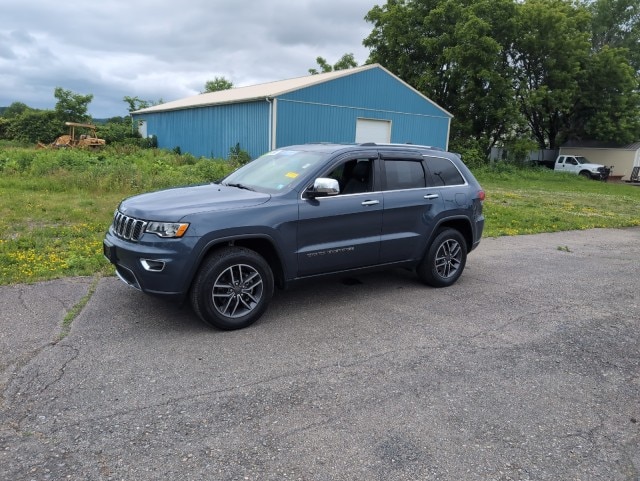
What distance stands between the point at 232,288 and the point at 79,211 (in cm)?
637

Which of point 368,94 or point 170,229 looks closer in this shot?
point 170,229

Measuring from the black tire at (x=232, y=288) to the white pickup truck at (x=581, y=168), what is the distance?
121ft

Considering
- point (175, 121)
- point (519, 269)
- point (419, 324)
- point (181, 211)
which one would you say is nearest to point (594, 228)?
point (519, 269)

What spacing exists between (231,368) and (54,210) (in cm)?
745

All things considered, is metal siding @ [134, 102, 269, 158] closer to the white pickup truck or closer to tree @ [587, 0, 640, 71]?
the white pickup truck

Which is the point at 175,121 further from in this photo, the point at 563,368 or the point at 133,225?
the point at 563,368

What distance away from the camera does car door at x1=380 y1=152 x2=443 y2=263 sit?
5461 millimetres

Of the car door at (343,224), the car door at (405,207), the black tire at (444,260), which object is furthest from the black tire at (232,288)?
the black tire at (444,260)

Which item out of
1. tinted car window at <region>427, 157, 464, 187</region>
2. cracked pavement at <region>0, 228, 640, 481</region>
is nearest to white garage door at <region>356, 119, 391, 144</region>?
tinted car window at <region>427, 157, 464, 187</region>

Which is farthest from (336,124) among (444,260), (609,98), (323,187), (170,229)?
(609,98)

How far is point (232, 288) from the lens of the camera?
446cm

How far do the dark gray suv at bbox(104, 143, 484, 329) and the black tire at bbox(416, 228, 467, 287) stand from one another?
0.01 meters

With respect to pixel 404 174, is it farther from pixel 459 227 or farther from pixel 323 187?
pixel 323 187

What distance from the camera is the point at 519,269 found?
285 inches
